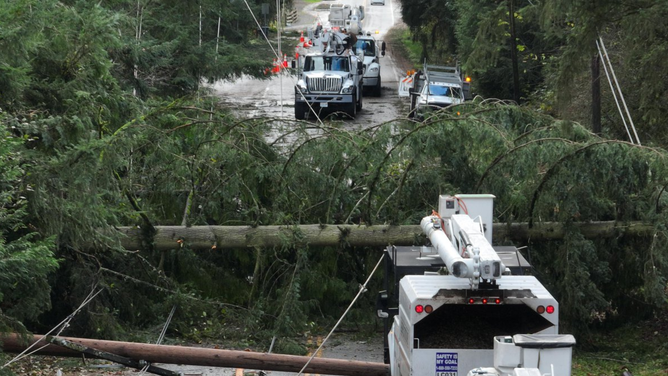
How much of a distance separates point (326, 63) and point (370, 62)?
17.9 ft

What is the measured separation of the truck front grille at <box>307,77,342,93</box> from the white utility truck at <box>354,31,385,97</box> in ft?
18.4

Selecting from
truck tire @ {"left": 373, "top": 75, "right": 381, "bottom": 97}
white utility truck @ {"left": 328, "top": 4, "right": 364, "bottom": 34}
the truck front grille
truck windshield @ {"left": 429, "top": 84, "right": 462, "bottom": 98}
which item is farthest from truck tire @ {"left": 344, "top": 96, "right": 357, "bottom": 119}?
white utility truck @ {"left": 328, "top": 4, "right": 364, "bottom": 34}

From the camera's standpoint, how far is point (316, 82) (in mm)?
31672

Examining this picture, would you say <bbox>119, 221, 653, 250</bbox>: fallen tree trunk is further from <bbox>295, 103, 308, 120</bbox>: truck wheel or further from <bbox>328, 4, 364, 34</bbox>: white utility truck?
<bbox>328, 4, 364, 34</bbox>: white utility truck

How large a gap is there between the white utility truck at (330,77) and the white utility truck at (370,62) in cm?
309

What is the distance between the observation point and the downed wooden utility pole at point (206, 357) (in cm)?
888

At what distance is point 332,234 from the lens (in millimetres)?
12484

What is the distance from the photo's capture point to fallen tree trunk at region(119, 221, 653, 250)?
1239 cm

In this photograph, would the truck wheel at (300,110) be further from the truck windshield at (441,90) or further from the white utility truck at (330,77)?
the truck windshield at (441,90)

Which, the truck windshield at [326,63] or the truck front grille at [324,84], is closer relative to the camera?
the truck front grille at [324,84]

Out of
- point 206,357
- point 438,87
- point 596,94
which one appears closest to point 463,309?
point 206,357

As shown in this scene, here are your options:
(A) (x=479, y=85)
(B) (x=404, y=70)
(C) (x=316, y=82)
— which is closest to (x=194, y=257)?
(C) (x=316, y=82)

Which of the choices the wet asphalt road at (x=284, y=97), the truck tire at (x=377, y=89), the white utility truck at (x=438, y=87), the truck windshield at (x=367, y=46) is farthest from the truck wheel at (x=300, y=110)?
the truck windshield at (x=367, y=46)

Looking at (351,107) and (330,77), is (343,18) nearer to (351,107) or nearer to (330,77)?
(330,77)
